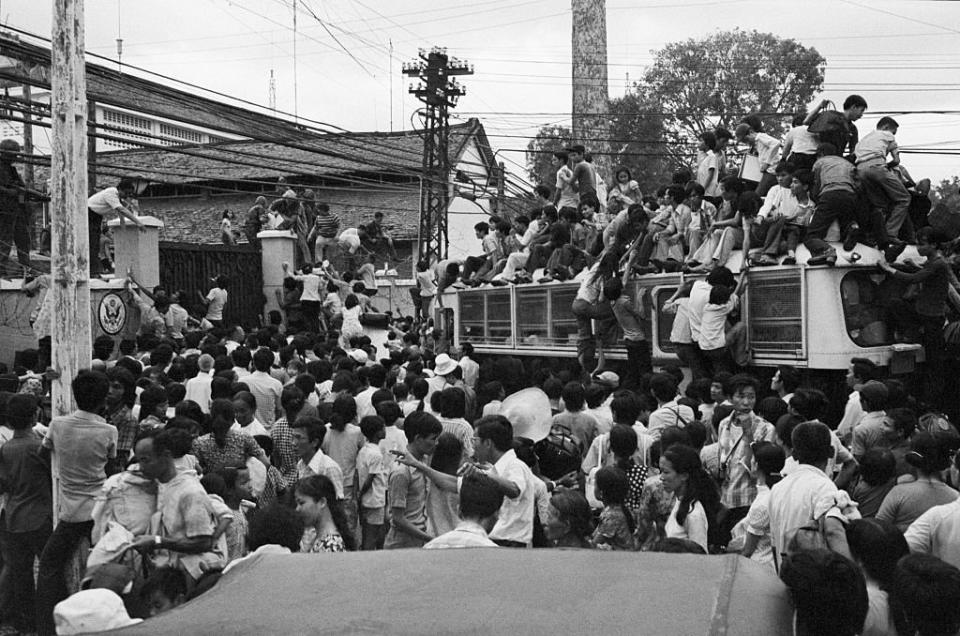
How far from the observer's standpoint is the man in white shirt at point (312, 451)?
21.8ft

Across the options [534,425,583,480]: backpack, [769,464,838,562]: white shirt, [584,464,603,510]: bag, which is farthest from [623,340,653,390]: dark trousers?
[769,464,838,562]: white shirt

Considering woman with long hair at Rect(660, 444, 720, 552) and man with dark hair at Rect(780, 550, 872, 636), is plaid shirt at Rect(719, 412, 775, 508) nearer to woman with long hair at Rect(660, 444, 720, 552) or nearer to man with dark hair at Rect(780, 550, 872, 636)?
woman with long hair at Rect(660, 444, 720, 552)

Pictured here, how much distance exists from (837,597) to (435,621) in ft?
3.85

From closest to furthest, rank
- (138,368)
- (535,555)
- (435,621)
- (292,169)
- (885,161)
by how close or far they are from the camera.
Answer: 1. (435,621)
2. (535,555)
3. (138,368)
4. (885,161)
5. (292,169)

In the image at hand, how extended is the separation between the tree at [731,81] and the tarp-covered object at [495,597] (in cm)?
3891

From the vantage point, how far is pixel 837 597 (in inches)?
128

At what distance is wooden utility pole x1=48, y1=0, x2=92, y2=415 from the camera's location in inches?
275

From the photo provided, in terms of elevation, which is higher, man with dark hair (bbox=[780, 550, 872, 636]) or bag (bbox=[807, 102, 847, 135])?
bag (bbox=[807, 102, 847, 135])

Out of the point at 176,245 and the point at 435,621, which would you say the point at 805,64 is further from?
the point at 435,621

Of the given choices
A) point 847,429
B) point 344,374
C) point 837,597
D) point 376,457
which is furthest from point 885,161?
point 837,597

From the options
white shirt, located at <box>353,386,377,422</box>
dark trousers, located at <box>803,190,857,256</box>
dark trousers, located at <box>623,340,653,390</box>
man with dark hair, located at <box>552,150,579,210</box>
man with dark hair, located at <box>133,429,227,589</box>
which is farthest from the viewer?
man with dark hair, located at <box>552,150,579,210</box>

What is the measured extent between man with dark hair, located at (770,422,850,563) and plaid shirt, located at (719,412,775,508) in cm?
148

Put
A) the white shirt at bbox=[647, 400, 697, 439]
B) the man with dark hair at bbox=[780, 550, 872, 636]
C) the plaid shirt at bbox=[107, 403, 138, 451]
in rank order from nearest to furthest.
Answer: the man with dark hair at bbox=[780, 550, 872, 636] → the white shirt at bbox=[647, 400, 697, 439] → the plaid shirt at bbox=[107, 403, 138, 451]

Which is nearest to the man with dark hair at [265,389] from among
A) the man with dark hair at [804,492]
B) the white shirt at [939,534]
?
the man with dark hair at [804,492]
